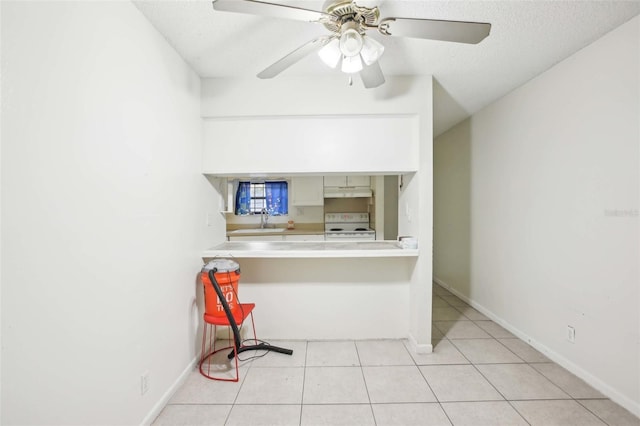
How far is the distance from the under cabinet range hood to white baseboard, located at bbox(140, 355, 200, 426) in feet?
→ 10.7

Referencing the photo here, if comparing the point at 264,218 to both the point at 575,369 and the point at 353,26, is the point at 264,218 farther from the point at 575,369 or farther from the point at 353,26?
the point at 575,369

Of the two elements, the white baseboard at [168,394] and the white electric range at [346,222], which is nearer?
the white baseboard at [168,394]

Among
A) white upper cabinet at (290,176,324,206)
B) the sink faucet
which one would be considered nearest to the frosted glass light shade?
white upper cabinet at (290,176,324,206)

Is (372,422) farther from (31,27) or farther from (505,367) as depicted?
(31,27)

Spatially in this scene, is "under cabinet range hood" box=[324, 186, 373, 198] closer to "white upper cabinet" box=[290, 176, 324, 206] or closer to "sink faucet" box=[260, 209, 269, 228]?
"white upper cabinet" box=[290, 176, 324, 206]

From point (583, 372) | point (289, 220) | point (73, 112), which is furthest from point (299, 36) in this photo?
point (289, 220)

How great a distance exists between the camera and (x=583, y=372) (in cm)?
199

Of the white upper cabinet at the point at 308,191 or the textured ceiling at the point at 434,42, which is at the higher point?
the textured ceiling at the point at 434,42

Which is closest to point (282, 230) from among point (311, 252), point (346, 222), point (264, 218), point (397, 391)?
point (264, 218)

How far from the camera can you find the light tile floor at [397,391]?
5.44 ft

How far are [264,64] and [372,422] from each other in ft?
8.84

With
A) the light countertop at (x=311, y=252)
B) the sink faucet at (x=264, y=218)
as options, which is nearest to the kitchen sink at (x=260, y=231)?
the sink faucet at (x=264, y=218)

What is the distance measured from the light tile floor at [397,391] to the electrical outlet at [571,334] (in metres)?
0.26

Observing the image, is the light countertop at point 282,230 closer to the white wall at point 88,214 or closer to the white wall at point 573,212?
the white wall at point 88,214
